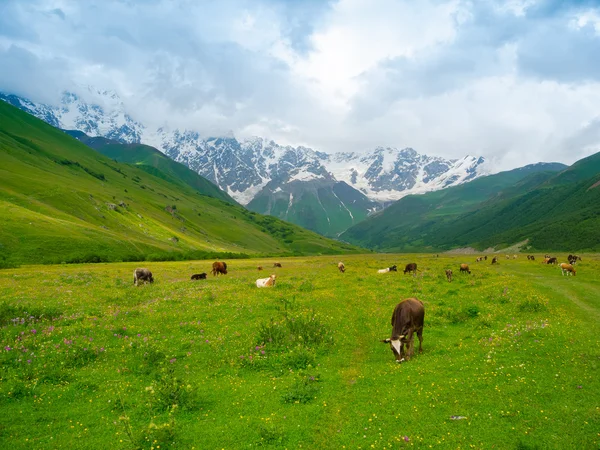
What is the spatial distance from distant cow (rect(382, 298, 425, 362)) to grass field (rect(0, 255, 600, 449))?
0.79 meters

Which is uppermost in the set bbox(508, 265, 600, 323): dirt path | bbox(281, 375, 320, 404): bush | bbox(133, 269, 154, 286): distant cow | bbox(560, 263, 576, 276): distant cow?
bbox(133, 269, 154, 286): distant cow

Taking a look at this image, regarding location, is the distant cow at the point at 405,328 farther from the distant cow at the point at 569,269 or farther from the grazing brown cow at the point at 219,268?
the distant cow at the point at 569,269

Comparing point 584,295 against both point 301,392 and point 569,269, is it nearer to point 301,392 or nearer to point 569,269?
point 569,269

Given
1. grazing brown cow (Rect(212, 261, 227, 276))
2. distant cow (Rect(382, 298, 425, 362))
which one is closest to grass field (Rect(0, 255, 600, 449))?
distant cow (Rect(382, 298, 425, 362))

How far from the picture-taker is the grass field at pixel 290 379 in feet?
34.7

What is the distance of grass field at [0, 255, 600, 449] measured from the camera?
10578 mm

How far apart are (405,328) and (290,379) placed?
6.22 metres

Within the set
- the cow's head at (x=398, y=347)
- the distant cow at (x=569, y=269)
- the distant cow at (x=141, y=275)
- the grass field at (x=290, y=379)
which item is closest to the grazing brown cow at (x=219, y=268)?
the distant cow at (x=141, y=275)

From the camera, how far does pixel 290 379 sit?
1471 cm

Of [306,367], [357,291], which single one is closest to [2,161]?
[357,291]

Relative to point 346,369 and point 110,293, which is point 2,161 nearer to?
point 110,293

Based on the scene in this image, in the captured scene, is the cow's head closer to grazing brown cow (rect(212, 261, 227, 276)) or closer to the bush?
the bush

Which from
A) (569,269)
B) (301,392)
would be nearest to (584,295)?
(569,269)

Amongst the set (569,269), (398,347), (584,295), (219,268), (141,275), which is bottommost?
(584,295)
